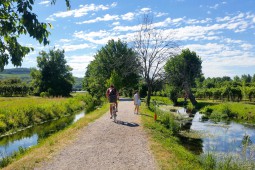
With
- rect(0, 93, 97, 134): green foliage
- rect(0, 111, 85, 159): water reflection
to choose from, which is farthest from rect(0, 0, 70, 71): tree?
rect(0, 93, 97, 134): green foliage

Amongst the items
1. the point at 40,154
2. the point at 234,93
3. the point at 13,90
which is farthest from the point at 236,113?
the point at 13,90

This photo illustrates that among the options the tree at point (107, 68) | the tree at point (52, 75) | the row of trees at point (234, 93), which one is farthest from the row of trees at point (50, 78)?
the row of trees at point (234, 93)

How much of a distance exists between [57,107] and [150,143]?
23.4m

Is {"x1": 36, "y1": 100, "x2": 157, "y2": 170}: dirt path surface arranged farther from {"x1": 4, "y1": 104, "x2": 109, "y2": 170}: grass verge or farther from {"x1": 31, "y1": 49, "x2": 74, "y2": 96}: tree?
{"x1": 31, "y1": 49, "x2": 74, "y2": 96}: tree

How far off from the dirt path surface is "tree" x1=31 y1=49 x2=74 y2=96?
6938 cm

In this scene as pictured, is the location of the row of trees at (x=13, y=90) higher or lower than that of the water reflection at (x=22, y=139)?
higher

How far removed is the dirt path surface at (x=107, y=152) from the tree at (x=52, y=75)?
69378mm

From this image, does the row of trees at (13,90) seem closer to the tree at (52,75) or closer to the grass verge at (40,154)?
the tree at (52,75)

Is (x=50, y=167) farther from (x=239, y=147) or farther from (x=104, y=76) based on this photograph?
(x=104, y=76)

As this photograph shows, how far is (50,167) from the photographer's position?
34.0 feet

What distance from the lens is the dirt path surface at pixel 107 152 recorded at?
10.6 meters

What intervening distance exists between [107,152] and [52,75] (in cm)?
8085

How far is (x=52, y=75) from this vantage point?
295ft

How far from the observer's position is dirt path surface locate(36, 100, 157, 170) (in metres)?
10.6
